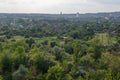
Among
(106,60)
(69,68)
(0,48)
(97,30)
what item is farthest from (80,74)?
(97,30)

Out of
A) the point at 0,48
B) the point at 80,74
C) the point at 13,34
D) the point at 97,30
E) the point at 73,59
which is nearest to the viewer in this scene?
the point at 80,74

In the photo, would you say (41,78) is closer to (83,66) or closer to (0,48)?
(83,66)

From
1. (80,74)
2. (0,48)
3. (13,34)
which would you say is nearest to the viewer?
(80,74)

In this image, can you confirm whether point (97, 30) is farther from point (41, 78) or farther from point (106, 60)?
point (41, 78)

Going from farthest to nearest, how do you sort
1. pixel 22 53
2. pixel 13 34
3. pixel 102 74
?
pixel 13 34 → pixel 22 53 → pixel 102 74

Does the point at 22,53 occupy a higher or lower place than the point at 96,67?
higher

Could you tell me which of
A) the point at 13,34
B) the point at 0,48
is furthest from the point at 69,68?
the point at 13,34

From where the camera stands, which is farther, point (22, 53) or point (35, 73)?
point (22, 53)

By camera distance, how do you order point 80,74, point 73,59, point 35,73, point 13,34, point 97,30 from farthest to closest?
1. point 97,30
2. point 13,34
3. point 73,59
4. point 35,73
5. point 80,74

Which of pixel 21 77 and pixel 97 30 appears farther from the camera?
pixel 97 30
